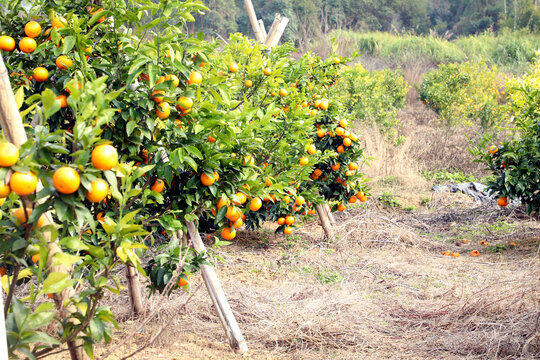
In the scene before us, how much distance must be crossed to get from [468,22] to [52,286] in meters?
28.1

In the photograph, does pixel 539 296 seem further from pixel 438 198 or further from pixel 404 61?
pixel 404 61

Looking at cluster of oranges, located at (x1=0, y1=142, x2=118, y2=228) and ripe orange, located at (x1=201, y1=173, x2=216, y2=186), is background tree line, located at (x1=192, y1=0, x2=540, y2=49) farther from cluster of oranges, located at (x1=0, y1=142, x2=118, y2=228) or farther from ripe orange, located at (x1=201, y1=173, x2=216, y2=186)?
cluster of oranges, located at (x1=0, y1=142, x2=118, y2=228)

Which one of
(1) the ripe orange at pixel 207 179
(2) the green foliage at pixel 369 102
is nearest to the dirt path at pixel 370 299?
(1) the ripe orange at pixel 207 179

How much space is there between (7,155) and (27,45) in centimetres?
97

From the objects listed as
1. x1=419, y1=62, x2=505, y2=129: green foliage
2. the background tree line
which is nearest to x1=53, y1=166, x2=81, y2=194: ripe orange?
x1=419, y1=62, x2=505, y2=129: green foliage

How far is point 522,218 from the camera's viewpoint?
6.27 m

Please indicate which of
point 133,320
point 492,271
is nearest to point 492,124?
point 492,271

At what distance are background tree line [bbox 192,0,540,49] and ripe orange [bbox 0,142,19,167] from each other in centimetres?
2101

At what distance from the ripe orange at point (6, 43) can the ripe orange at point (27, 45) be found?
32 mm

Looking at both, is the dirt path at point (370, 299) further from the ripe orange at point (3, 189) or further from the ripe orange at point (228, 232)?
the ripe orange at point (3, 189)

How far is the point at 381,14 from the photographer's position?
2612 centimetres

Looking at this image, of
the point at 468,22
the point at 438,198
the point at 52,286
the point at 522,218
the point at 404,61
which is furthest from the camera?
the point at 468,22

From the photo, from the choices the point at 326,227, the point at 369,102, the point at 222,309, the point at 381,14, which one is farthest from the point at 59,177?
the point at 381,14

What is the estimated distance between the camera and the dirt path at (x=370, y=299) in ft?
8.85
